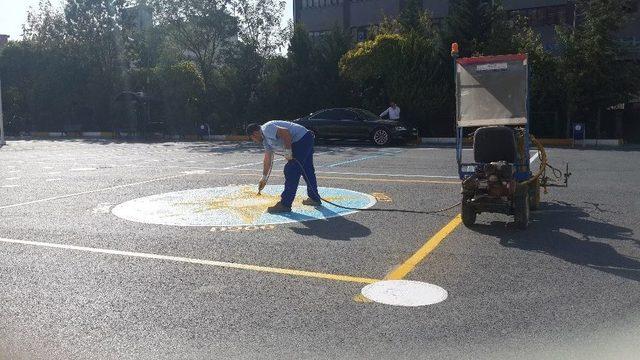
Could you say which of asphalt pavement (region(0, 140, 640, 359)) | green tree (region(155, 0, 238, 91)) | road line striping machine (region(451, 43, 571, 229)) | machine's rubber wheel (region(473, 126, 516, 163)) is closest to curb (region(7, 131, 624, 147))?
green tree (region(155, 0, 238, 91))

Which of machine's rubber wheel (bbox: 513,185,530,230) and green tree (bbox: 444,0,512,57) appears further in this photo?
green tree (bbox: 444,0,512,57)

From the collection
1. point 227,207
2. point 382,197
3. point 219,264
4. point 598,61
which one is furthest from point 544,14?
point 219,264

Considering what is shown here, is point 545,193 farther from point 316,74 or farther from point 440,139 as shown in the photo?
point 316,74

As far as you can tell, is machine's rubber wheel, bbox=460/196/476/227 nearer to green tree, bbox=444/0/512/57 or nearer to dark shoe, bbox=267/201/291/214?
dark shoe, bbox=267/201/291/214

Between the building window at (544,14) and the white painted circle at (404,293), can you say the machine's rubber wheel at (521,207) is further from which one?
the building window at (544,14)

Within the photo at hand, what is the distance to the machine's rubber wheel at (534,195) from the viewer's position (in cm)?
838

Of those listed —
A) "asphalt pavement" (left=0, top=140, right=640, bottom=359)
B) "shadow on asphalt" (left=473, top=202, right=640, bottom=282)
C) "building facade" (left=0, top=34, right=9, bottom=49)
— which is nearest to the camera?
"asphalt pavement" (left=0, top=140, right=640, bottom=359)

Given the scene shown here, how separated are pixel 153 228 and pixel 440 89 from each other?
2014 cm

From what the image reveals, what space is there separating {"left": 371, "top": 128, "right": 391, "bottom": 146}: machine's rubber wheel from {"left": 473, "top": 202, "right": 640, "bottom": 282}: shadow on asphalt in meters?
14.2

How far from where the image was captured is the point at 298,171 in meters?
8.87

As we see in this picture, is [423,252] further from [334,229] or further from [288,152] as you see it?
[288,152]

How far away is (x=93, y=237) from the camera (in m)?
7.36

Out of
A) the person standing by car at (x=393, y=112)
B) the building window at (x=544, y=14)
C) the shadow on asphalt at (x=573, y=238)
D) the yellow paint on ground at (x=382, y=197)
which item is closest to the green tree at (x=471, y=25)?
the person standing by car at (x=393, y=112)

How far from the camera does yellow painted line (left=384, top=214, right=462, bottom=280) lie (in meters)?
5.54
